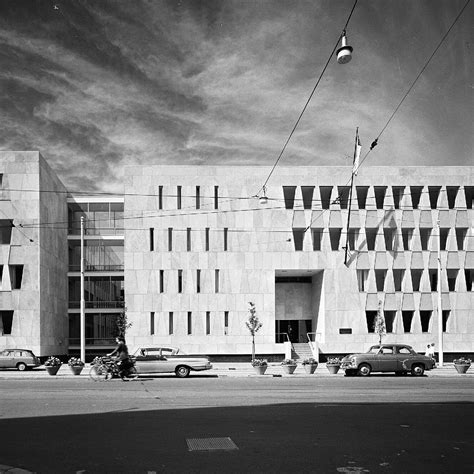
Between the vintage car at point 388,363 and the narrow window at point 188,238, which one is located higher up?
the narrow window at point 188,238

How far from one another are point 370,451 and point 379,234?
42047 millimetres

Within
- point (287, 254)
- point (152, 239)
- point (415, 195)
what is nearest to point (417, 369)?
point (287, 254)

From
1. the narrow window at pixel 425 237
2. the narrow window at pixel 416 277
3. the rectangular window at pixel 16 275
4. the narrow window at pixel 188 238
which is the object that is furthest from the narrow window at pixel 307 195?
the rectangular window at pixel 16 275

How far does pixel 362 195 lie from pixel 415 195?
451cm

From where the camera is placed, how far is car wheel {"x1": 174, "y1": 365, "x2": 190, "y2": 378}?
1203 inches

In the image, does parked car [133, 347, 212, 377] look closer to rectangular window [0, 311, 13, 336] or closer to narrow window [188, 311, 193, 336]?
narrow window [188, 311, 193, 336]

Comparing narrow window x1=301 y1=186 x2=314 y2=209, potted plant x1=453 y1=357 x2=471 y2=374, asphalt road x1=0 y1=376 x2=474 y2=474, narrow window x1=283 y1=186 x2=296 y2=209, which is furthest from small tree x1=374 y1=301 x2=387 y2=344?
asphalt road x1=0 y1=376 x2=474 y2=474

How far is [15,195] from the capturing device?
4628cm

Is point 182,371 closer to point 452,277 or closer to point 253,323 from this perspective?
point 253,323

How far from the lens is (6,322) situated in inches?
1815

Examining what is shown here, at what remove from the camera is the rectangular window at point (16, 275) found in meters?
46.4

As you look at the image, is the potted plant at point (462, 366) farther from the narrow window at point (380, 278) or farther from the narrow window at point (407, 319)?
the narrow window at point (380, 278)

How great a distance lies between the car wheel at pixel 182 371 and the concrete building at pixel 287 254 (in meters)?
17.8

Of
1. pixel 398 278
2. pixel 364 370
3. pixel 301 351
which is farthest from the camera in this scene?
pixel 398 278
